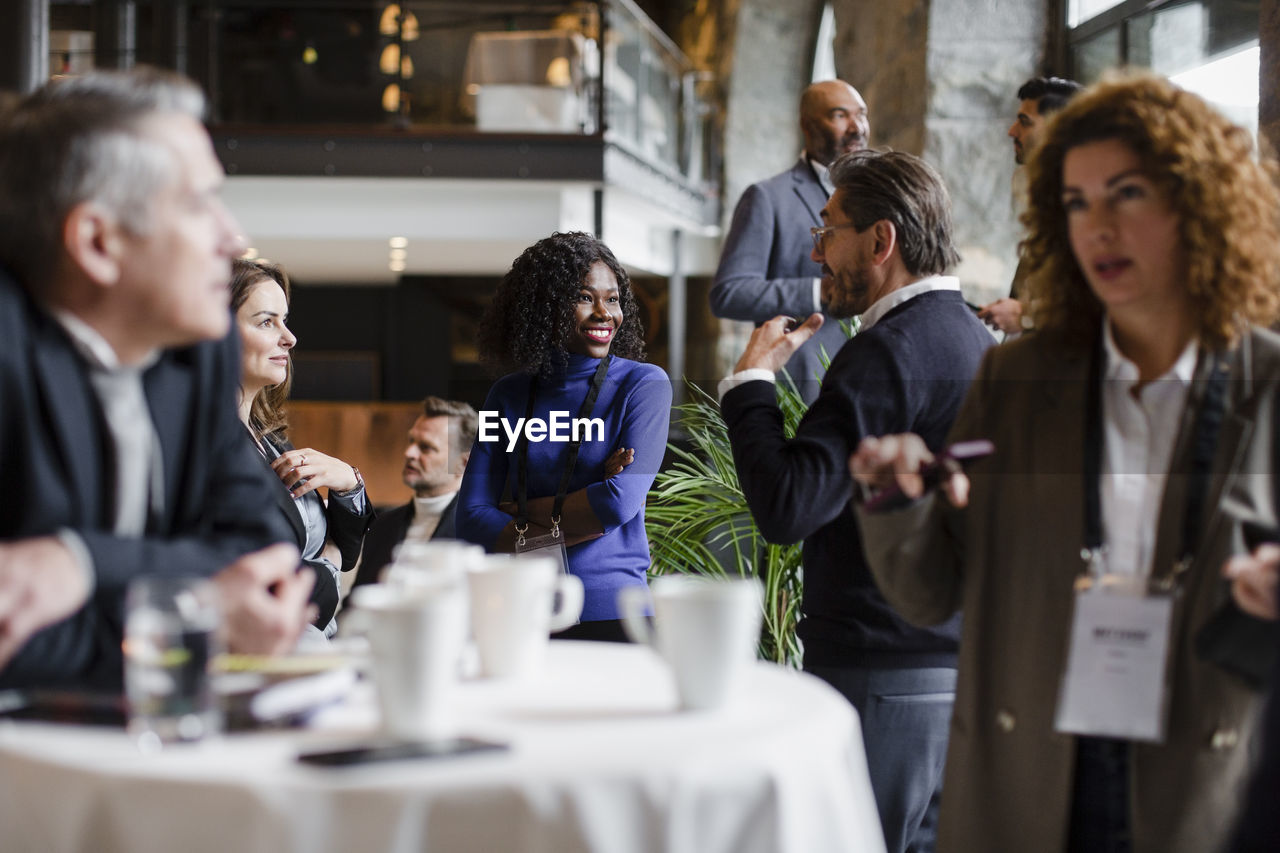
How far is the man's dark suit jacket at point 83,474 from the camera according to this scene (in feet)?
3.91

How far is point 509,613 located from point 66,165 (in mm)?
647

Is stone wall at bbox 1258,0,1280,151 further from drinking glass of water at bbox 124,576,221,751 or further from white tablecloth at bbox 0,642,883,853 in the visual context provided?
drinking glass of water at bbox 124,576,221,751

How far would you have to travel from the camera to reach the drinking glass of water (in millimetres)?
1024

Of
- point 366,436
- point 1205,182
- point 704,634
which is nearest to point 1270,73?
point 1205,182

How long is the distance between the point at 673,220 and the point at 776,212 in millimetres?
6307

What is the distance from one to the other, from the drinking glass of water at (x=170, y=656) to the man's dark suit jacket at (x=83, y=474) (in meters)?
0.17

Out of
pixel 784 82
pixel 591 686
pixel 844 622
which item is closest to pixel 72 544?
pixel 591 686

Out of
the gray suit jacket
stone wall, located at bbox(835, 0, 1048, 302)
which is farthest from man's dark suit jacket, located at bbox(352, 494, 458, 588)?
stone wall, located at bbox(835, 0, 1048, 302)

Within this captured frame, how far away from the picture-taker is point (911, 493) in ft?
4.70

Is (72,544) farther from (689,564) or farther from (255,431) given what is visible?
(689,564)

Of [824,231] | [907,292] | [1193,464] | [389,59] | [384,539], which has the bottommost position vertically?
[384,539]

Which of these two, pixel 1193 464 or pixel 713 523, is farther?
pixel 713 523

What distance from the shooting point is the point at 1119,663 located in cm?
134

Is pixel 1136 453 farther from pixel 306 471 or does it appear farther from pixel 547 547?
pixel 306 471
